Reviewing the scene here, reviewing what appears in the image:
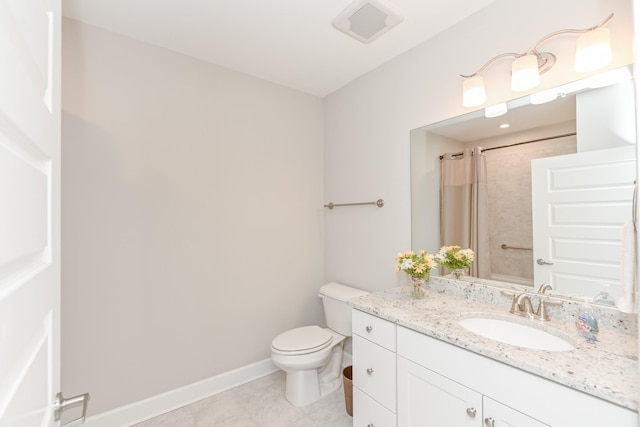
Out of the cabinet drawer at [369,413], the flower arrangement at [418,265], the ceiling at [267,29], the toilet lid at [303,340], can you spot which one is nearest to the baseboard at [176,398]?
the toilet lid at [303,340]

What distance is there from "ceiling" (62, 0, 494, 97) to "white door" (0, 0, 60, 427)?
117 centimetres

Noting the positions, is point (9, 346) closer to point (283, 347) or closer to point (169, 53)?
point (283, 347)

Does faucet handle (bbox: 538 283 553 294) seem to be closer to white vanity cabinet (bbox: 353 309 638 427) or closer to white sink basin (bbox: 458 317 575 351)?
white sink basin (bbox: 458 317 575 351)

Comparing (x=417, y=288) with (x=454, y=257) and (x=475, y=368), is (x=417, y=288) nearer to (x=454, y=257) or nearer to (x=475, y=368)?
(x=454, y=257)

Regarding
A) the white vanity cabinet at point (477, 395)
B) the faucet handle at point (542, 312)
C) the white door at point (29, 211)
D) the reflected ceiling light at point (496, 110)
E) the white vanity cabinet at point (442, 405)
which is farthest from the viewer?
the reflected ceiling light at point (496, 110)

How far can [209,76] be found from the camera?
82.6 inches

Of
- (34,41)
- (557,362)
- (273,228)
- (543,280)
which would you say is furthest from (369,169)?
(34,41)

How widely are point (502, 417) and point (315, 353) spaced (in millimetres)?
1153

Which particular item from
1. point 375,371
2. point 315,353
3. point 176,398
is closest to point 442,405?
point 375,371

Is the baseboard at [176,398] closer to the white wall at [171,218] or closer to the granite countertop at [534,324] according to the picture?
the white wall at [171,218]

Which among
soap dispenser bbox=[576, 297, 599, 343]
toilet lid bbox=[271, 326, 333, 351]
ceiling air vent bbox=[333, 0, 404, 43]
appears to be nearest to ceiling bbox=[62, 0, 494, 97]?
ceiling air vent bbox=[333, 0, 404, 43]

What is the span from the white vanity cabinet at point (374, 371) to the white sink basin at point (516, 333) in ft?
1.21

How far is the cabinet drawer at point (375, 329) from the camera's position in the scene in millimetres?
1380

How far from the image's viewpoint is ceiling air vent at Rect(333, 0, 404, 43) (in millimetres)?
1533
